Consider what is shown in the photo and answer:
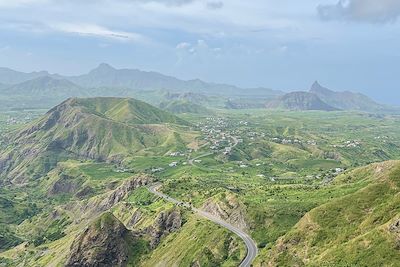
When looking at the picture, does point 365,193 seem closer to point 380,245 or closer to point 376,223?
point 376,223

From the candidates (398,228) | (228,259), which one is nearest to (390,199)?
(398,228)

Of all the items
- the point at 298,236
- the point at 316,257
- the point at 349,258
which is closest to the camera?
the point at 349,258

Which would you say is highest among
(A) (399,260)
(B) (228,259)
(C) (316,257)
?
(A) (399,260)

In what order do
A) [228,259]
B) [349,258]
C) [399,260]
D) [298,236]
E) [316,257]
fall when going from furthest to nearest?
[228,259], [298,236], [316,257], [349,258], [399,260]

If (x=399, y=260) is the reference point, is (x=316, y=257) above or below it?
below

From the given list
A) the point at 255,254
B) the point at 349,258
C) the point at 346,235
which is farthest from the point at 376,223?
the point at 255,254

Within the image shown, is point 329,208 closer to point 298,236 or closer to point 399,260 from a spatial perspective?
point 298,236

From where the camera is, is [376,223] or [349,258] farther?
[376,223]
